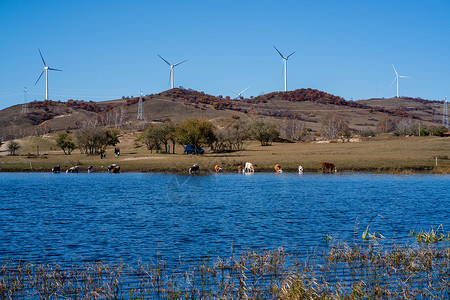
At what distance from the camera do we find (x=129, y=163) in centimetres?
7600

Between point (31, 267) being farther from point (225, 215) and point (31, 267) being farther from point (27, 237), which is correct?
point (225, 215)

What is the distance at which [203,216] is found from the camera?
28.1 meters

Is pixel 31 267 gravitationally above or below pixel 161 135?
below

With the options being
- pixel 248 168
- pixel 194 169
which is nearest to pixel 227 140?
pixel 248 168

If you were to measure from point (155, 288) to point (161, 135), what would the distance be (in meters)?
82.5

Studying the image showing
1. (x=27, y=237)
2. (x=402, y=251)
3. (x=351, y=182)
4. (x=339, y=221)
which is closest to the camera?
(x=402, y=251)

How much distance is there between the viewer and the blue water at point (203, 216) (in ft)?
64.4

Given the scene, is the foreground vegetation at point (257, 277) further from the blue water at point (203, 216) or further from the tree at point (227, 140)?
the tree at point (227, 140)

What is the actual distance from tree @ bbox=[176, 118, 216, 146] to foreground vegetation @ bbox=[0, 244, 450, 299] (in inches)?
2796

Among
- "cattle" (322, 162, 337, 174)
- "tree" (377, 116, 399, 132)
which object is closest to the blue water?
"cattle" (322, 162, 337, 174)

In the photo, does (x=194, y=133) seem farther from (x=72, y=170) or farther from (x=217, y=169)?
(x=72, y=170)

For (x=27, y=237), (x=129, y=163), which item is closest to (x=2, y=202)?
(x=27, y=237)

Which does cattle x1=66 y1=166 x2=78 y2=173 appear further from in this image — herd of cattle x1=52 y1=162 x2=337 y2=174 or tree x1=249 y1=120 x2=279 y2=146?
tree x1=249 y1=120 x2=279 y2=146

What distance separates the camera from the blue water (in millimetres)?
19641
